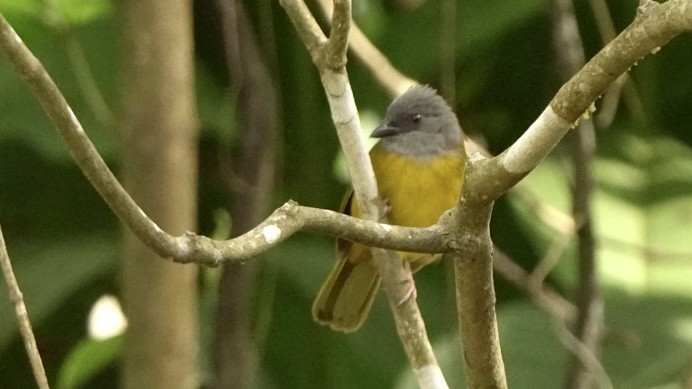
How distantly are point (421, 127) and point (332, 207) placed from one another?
50 cm

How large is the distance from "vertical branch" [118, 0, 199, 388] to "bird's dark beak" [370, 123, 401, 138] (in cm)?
57

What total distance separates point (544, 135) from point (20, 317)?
539 millimetres

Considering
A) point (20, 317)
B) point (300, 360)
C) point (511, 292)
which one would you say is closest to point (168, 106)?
point (20, 317)

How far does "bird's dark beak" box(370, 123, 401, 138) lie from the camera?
7.12 feet

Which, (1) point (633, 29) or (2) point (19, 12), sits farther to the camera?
(2) point (19, 12)

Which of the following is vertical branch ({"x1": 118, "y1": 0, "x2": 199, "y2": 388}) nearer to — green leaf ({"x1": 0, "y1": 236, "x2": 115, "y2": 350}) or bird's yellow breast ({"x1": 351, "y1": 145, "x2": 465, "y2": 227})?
bird's yellow breast ({"x1": 351, "y1": 145, "x2": 465, "y2": 227})

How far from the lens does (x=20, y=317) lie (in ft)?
3.38

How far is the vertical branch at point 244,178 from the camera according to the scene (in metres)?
2.17

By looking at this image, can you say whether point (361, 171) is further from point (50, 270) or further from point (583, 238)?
point (50, 270)

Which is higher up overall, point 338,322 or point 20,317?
point 20,317

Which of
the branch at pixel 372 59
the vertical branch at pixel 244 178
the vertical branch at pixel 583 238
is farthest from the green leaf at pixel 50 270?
the vertical branch at pixel 583 238

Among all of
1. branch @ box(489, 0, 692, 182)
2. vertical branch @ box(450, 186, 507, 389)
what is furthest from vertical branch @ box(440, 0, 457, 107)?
branch @ box(489, 0, 692, 182)

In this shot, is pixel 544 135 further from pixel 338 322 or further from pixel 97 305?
pixel 97 305

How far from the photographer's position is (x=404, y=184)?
2121 millimetres
